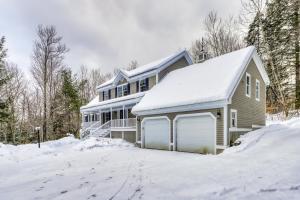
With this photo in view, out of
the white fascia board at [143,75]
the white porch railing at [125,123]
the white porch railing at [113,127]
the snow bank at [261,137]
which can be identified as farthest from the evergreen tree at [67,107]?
the snow bank at [261,137]

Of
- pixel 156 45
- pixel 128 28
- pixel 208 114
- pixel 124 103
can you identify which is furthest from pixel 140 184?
pixel 156 45

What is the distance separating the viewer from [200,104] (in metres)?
12.4

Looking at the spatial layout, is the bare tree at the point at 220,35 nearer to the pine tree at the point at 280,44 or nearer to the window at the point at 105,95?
the pine tree at the point at 280,44

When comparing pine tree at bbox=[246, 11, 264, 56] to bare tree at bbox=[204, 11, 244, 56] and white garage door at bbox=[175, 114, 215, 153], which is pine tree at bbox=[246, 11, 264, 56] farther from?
white garage door at bbox=[175, 114, 215, 153]

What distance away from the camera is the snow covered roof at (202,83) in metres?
12.2

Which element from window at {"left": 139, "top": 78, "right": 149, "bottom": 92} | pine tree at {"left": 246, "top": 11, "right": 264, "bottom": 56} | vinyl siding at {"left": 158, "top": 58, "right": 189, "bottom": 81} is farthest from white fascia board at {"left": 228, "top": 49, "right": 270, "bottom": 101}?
pine tree at {"left": 246, "top": 11, "right": 264, "bottom": 56}

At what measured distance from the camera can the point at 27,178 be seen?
796 centimetres

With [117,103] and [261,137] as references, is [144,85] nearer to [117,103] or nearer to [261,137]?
[117,103]

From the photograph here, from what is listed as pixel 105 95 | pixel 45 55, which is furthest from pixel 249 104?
pixel 45 55

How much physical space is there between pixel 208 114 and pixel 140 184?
7333 mm

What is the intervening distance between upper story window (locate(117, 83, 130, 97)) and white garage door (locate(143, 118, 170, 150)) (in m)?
6.63

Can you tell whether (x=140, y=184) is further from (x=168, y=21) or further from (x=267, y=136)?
(x=168, y=21)

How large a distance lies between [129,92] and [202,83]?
384 inches

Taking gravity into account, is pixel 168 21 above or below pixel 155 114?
above
